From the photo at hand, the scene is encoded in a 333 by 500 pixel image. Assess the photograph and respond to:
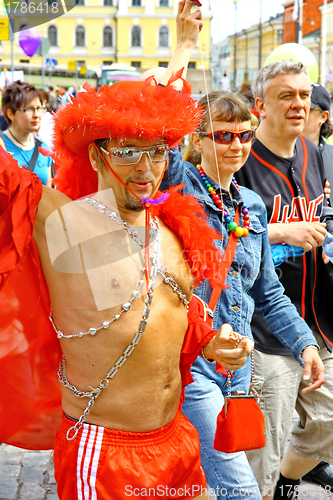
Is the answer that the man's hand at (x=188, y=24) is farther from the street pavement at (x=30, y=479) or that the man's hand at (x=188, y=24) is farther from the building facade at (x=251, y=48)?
the building facade at (x=251, y=48)

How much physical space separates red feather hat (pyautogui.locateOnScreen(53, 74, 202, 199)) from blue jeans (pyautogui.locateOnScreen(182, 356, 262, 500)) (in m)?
0.95

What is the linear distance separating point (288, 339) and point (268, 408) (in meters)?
0.60

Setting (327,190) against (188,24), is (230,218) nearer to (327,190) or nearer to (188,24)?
(188,24)

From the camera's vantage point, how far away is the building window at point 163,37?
50.5 m

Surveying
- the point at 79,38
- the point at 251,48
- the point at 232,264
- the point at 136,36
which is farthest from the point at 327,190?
the point at 79,38

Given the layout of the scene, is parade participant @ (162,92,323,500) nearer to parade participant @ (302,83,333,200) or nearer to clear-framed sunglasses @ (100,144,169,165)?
clear-framed sunglasses @ (100,144,169,165)

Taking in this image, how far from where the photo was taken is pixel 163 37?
5100 cm

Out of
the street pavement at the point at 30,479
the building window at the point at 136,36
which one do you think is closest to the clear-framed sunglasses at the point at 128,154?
the street pavement at the point at 30,479

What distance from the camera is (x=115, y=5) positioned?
164 feet

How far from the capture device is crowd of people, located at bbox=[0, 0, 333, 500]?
201 cm

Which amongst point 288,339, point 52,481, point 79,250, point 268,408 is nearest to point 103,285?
point 79,250

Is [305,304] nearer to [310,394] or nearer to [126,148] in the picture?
[310,394]

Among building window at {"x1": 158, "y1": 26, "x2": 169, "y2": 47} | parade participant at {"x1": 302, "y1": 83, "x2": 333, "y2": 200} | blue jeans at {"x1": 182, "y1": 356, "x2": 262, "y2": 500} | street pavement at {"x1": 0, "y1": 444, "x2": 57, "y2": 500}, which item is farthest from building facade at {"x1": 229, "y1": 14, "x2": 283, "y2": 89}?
building window at {"x1": 158, "y1": 26, "x2": 169, "y2": 47}

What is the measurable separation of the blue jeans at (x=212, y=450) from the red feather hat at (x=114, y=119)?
955 mm
